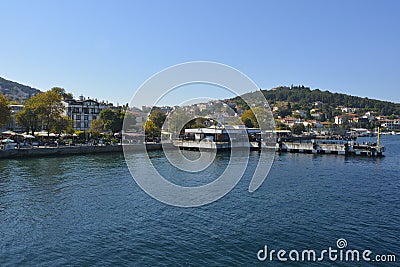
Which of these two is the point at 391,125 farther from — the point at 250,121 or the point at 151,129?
the point at 151,129

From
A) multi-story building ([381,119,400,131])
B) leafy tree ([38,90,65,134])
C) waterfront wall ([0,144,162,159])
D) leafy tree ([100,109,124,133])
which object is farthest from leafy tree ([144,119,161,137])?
multi-story building ([381,119,400,131])

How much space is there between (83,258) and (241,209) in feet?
28.8

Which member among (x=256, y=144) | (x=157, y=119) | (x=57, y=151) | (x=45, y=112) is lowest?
(x=57, y=151)

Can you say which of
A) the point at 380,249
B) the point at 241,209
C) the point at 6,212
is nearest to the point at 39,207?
the point at 6,212

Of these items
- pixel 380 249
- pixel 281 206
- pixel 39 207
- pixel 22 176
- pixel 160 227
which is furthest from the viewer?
pixel 22 176

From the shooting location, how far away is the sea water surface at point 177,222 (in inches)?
456

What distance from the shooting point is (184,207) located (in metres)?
17.8

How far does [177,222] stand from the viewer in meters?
15.1

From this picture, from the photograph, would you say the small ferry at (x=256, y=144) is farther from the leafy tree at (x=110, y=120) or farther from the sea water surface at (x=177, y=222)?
the sea water surface at (x=177, y=222)

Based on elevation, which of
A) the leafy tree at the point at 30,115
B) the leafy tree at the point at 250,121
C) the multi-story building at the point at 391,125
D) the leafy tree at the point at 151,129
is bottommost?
the leafy tree at the point at 151,129

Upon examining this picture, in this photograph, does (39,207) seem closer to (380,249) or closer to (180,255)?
(180,255)

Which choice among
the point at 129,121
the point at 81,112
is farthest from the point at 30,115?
the point at 129,121

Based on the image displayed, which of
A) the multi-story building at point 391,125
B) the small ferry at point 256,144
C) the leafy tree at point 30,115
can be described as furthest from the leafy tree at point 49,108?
the multi-story building at point 391,125

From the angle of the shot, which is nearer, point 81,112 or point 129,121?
point 129,121
